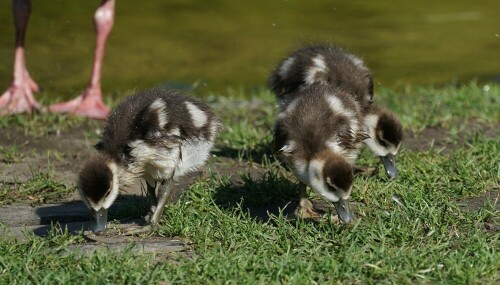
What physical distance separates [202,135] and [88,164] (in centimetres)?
72

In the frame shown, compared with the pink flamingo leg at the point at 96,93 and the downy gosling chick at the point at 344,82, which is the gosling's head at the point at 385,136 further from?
the pink flamingo leg at the point at 96,93

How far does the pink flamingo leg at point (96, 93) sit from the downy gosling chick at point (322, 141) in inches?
104

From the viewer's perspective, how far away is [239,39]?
40.5 ft

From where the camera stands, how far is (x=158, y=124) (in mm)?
5477

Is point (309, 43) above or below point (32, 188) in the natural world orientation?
above

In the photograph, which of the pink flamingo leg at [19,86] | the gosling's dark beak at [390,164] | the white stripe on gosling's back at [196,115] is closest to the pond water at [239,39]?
the pink flamingo leg at [19,86]

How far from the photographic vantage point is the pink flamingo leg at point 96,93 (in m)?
8.19

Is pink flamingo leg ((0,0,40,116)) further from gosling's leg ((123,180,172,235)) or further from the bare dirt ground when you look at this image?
gosling's leg ((123,180,172,235))

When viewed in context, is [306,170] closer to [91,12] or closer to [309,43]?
[309,43]

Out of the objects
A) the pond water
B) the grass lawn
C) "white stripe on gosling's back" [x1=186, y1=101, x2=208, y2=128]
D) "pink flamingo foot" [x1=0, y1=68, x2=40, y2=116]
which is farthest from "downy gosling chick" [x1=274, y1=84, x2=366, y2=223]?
the pond water

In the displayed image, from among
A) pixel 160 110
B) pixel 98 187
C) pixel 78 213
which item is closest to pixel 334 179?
pixel 160 110

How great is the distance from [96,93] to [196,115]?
9.12 feet

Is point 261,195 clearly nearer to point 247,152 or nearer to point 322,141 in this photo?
point 322,141

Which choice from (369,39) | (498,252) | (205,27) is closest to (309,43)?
(498,252)
